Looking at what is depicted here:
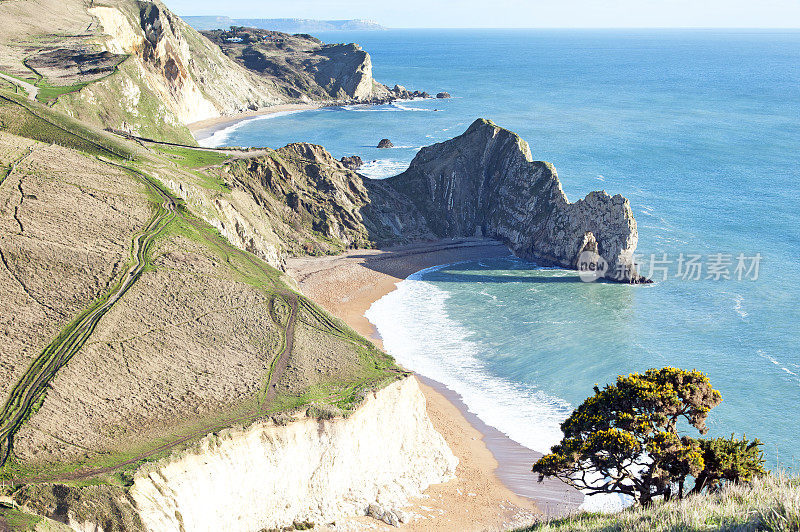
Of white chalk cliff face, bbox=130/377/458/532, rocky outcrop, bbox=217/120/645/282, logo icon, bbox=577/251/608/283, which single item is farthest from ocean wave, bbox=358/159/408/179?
white chalk cliff face, bbox=130/377/458/532

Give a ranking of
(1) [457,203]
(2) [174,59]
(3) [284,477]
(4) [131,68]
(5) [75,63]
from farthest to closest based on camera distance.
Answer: (2) [174,59], (4) [131,68], (5) [75,63], (1) [457,203], (3) [284,477]

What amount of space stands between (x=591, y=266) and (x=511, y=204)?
1421cm

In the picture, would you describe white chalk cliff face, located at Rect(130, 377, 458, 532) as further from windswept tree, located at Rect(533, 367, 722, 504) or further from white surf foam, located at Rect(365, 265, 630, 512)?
windswept tree, located at Rect(533, 367, 722, 504)

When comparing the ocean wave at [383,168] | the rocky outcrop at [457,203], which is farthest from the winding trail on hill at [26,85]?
the ocean wave at [383,168]

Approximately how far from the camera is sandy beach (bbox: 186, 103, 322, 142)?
141125 mm

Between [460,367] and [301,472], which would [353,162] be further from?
[301,472]

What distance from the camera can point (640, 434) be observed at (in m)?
27.7

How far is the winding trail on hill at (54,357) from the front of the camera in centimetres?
3206

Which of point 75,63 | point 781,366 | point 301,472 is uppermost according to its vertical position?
point 75,63

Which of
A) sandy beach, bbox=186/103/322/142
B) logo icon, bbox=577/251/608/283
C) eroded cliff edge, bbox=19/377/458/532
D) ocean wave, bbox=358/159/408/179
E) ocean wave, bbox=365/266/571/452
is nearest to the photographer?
eroded cliff edge, bbox=19/377/458/532

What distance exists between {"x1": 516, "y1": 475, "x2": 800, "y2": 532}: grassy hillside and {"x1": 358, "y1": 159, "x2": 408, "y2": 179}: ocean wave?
8975 cm

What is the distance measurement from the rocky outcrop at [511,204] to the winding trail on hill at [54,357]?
150ft

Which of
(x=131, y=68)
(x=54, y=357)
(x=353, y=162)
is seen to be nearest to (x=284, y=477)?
(x=54, y=357)

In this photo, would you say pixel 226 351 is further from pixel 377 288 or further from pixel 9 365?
pixel 377 288
